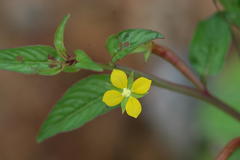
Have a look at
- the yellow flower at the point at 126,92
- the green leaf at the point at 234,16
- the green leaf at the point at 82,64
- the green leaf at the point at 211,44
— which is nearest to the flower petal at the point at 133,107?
the yellow flower at the point at 126,92

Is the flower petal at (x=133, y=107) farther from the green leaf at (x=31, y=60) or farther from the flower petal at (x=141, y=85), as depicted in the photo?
the green leaf at (x=31, y=60)

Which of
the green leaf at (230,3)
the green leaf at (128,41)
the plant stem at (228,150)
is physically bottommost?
the plant stem at (228,150)

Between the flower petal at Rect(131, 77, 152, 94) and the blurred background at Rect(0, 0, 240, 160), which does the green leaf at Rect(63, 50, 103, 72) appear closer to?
the flower petal at Rect(131, 77, 152, 94)

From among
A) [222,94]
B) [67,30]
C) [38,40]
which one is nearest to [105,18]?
[67,30]

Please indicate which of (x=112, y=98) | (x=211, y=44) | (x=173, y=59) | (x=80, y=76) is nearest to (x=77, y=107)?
(x=112, y=98)

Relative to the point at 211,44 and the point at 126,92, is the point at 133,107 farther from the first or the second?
the point at 211,44

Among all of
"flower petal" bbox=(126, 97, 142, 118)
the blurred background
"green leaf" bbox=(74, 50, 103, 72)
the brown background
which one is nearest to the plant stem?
"flower petal" bbox=(126, 97, 142, 118)

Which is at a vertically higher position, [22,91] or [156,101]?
[22,91]

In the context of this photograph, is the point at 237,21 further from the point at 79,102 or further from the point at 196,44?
the point at 79,102
